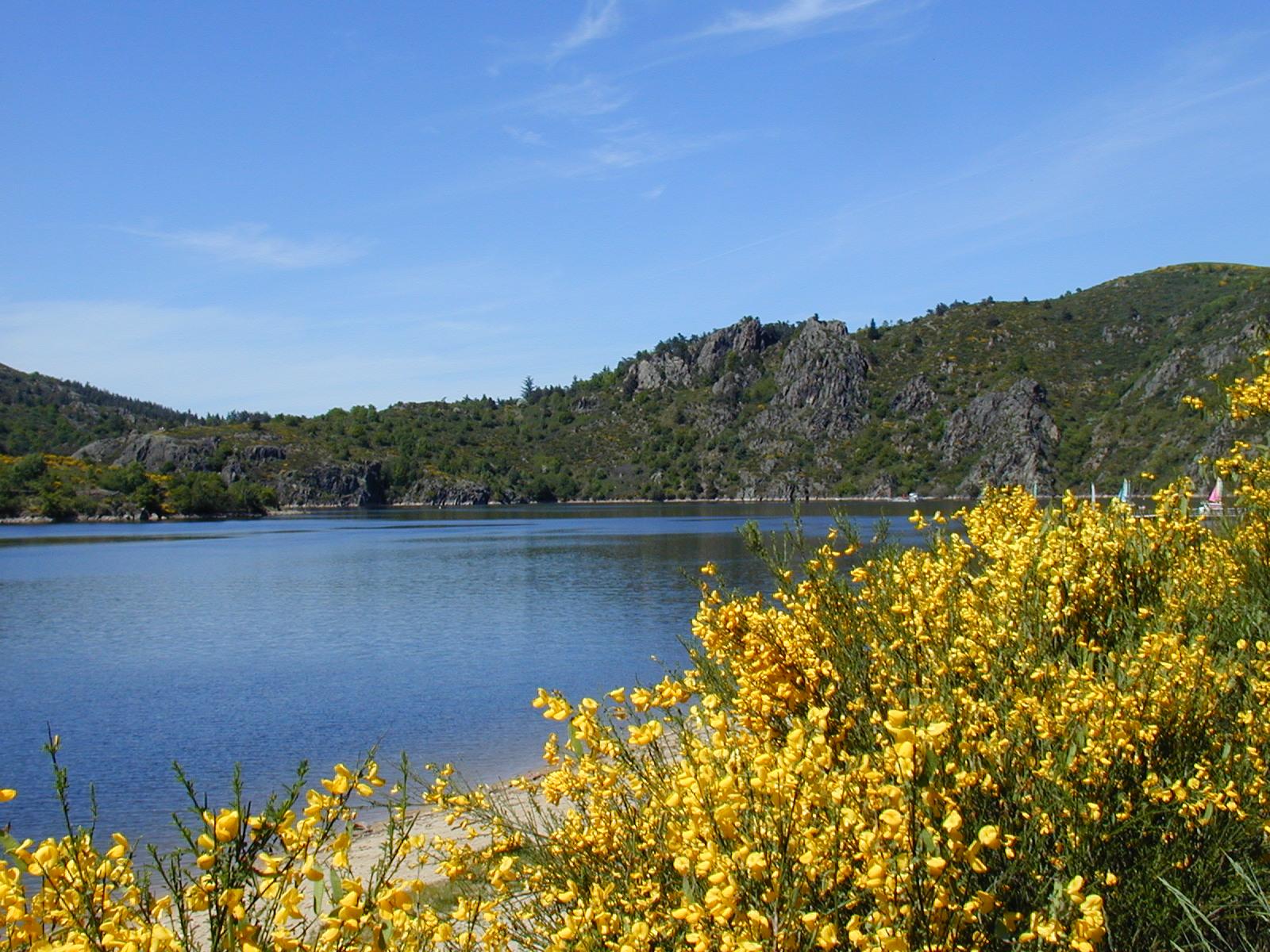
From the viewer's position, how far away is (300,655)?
28.7m

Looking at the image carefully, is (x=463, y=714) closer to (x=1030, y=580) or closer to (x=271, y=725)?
(x=271, y=725)

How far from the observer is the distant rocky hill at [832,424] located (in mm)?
131500

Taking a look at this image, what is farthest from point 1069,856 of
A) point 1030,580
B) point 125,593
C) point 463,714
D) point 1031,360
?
point 1031,360

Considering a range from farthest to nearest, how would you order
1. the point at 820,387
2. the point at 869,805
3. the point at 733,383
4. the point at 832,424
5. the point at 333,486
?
the point at 733,383, the point at 820,387, the point at 832,424, the point at 333,486, the point at 869,805

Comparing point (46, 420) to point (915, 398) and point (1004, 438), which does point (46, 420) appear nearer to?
point (915, 398)

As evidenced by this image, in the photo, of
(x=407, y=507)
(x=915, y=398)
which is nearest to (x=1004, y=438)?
(x=915, y=398)

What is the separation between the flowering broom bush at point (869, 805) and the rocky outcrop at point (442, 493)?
538 ft

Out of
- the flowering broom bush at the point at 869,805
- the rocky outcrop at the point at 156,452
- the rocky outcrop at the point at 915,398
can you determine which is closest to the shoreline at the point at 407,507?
the rocky outcrop at the point at 156,452

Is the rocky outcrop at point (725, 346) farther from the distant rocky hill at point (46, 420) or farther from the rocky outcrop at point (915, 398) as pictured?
the distant rocky hill at point (46, 420)

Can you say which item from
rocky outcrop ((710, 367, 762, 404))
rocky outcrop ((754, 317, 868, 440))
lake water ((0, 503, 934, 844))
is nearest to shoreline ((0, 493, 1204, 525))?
rocky outcrop ((754, 317, 868, 440))

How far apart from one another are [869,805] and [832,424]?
166799mm

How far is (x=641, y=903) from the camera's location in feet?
13.1

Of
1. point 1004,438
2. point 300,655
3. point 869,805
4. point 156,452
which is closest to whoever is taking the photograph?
point 869,805

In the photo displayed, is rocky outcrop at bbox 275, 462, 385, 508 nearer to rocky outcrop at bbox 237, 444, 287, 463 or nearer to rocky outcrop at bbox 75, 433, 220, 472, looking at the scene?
rocky outcrop at bbox 237, 444, 287, 463
